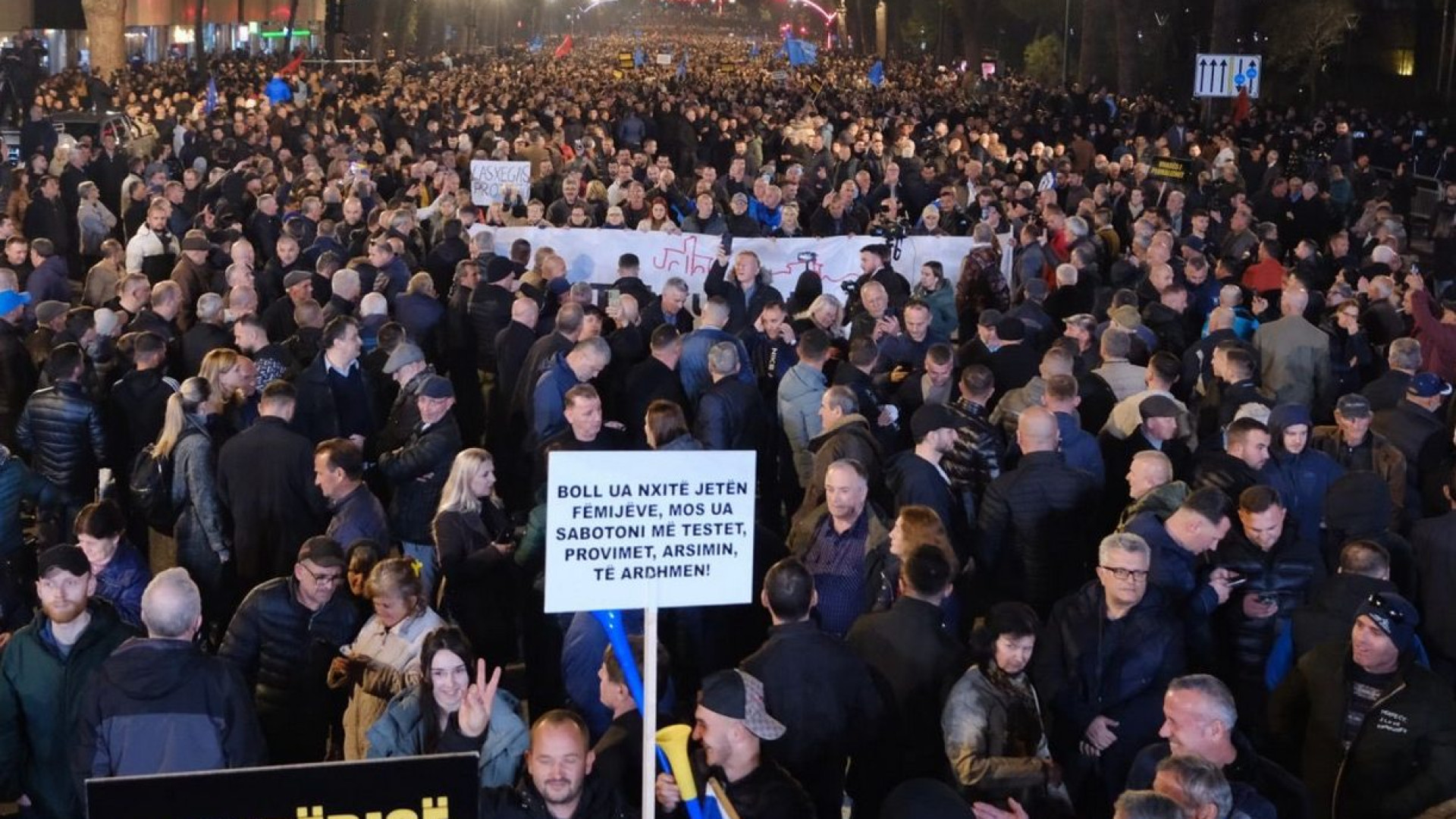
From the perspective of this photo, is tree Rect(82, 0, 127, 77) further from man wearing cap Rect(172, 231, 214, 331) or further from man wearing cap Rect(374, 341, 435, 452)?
man wearing cap Rect(374, 341, 435, 452)

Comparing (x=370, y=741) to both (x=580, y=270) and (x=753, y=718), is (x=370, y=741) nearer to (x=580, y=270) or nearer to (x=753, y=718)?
(x=753, y=718)

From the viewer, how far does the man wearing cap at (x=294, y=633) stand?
6.66 meters

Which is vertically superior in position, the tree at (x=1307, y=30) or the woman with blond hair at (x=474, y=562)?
the tree at (x=1307, y=30)

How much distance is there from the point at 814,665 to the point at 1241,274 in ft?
31.3

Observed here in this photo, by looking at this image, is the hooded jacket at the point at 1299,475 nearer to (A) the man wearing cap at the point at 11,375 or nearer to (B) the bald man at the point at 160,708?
(B) the bald man at the point at 160,708

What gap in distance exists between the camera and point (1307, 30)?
140ft

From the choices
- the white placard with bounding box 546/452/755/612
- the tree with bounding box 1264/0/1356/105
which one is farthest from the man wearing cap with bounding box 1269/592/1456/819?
the tree with bounding box 1264/0/1356/105

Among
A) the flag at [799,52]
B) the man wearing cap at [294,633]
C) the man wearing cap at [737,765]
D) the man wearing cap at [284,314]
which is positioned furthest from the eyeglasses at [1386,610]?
the flag at [799,52]

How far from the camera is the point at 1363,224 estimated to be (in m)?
17.7

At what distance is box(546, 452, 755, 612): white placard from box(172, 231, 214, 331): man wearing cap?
868cm

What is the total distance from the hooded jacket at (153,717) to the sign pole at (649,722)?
1.53 m

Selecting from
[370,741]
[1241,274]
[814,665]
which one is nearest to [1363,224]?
[1241,274]

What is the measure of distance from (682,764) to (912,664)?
1.31 meters

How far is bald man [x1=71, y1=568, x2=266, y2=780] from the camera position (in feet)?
18.5
